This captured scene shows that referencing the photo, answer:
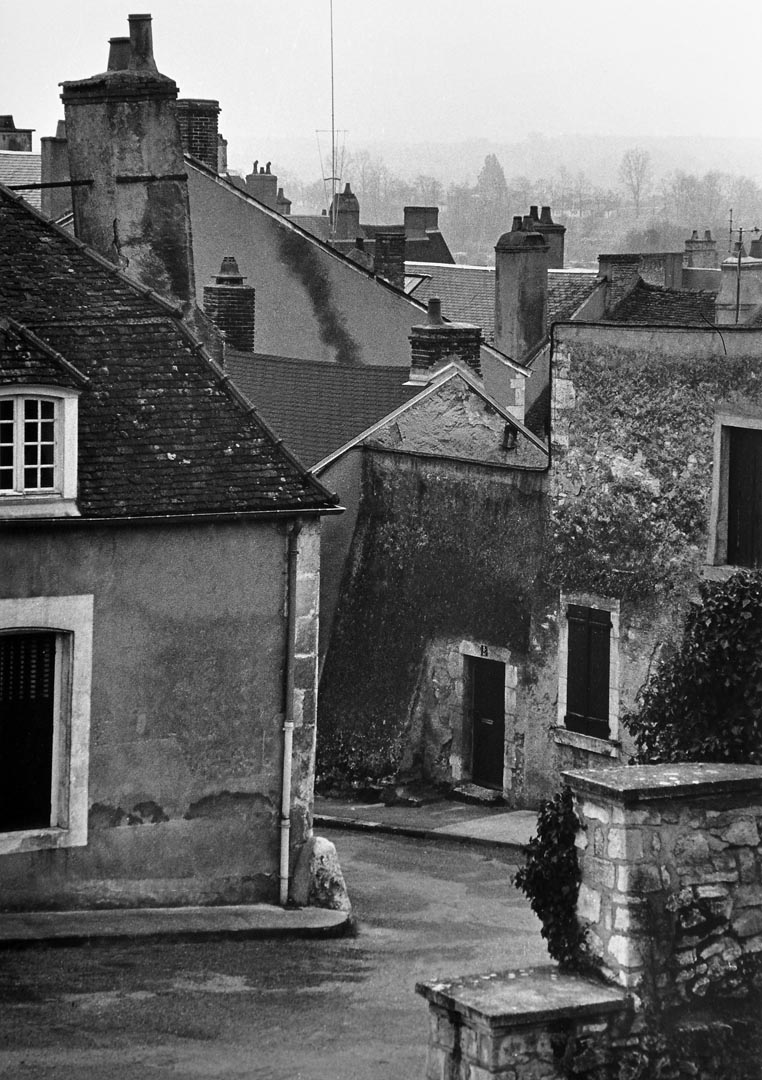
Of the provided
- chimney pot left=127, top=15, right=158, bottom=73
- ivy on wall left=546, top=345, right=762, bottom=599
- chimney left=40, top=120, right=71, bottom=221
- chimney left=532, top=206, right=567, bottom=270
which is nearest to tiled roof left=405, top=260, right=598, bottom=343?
chimney left=532, top=206, right=567, bottom=270

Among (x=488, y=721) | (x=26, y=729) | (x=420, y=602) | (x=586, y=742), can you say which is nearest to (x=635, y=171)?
(x=420, y=602)

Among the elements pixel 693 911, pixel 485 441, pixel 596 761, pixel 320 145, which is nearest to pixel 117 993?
pixel 693 911

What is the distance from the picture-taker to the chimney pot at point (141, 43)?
1819 centimetres

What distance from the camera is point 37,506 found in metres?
14.8

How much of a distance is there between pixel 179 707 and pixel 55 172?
2293cm

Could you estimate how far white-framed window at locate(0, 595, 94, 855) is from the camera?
49.5 ft

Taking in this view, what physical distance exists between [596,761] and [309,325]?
1337 centimetres

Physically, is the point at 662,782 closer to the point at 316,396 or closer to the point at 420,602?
the point at 420,602

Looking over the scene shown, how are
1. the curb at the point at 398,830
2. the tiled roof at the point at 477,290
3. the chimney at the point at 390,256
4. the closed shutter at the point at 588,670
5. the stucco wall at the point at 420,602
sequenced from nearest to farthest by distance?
the curb at the point at 398,830, the closed shutter at the point at 588,670, the stucco wall at the point at 420,602, the chimney at the point at 390,256, the tiled roof at the point at 477,290

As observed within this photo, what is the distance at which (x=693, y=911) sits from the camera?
997 cm

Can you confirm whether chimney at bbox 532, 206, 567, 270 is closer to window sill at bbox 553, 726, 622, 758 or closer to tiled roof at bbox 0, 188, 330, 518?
window sill at bbox 553, 726, 622, 758

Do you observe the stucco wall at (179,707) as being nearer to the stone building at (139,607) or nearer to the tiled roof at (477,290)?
the stone building at (139,607)

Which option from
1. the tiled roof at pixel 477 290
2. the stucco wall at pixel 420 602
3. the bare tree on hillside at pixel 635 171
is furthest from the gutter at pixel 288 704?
the bare tree on hillside at pixel 635 171

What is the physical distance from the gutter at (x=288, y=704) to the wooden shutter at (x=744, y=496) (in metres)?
6.90
